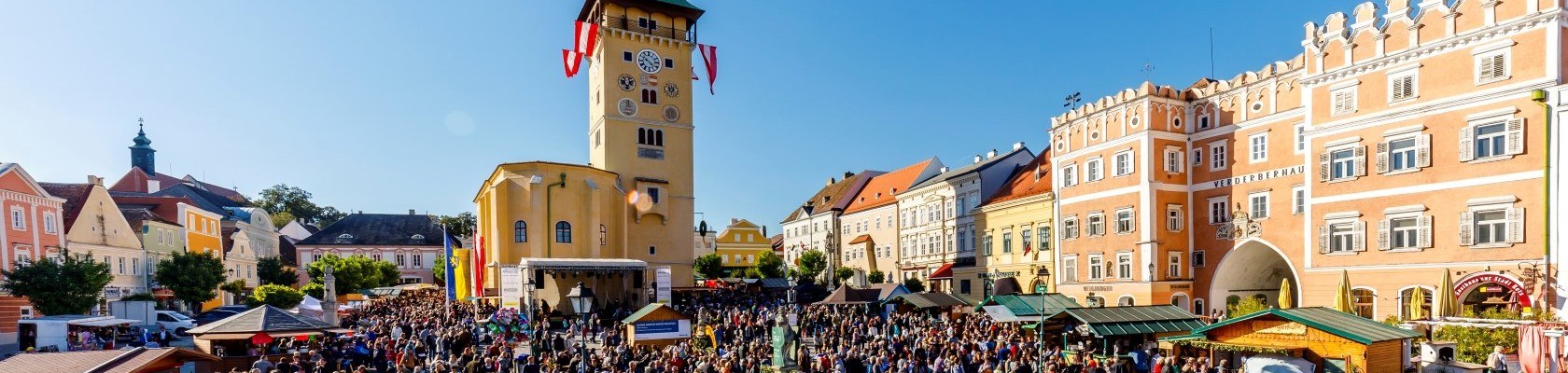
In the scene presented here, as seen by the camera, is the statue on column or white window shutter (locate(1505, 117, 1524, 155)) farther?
the statue on column

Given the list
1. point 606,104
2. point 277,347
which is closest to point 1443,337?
point 277,347

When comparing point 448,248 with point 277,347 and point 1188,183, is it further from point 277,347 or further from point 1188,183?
point 1188,183

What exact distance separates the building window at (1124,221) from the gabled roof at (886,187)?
1870cm

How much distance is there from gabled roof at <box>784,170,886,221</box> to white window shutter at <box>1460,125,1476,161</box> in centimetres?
3985

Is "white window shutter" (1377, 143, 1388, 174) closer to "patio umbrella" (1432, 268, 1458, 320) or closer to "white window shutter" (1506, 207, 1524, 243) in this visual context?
"white window shutter" (1506, 207, 1524, 243)

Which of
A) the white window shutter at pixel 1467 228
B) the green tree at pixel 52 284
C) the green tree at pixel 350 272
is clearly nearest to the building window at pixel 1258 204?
the white window shutter at pixel 1467 228

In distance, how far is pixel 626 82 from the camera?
49500 millimetres

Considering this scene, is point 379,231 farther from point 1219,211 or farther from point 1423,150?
point 1423,150

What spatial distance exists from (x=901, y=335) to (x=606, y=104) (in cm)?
2939

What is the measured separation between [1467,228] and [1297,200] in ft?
17.3

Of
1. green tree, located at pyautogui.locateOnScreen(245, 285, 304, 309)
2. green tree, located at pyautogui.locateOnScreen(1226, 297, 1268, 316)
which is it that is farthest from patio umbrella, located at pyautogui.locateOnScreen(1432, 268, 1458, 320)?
green tree, located at pyautogui.locateOnScreen(245, 285, 304, 309)

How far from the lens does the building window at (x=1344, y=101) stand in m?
25.0

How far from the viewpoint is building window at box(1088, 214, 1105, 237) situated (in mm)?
32844

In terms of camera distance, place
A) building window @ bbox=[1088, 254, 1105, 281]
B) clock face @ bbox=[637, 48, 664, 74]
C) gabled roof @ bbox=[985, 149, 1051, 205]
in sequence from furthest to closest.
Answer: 1. clock face @ bbox=[637, 48, 664, 74]
2. gabled roof @ bbox=[985, 149, 1051, 205]
3. building window @ bbox=[1088, 254, 1105, 281]
